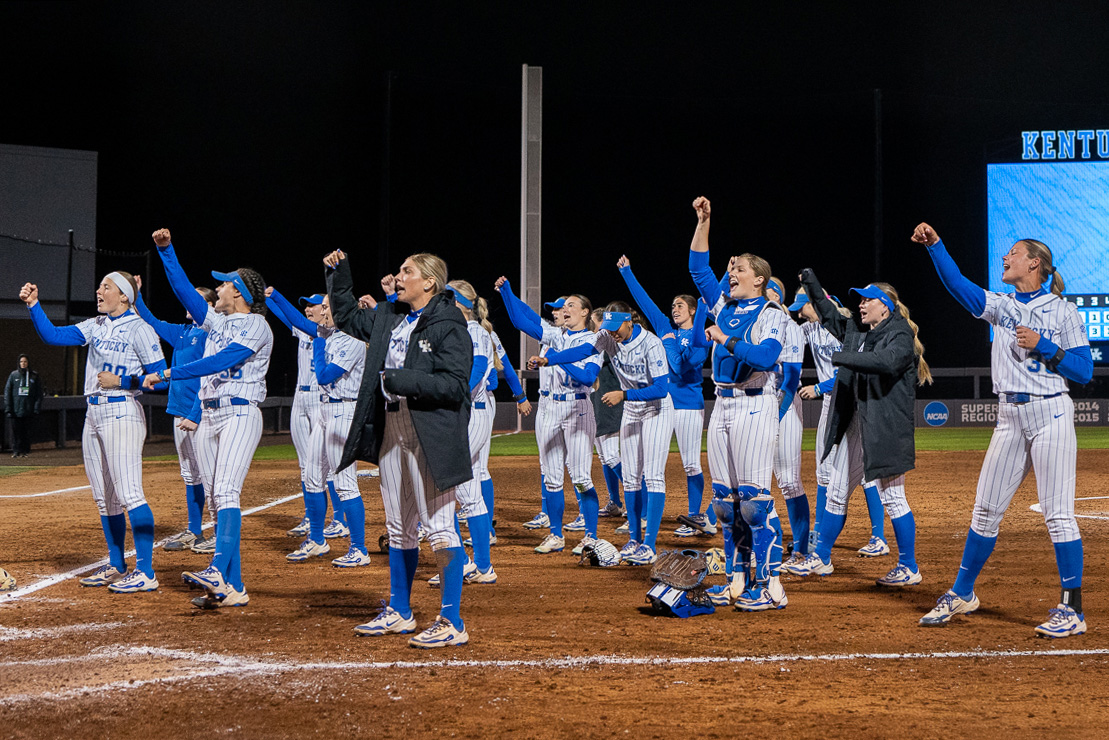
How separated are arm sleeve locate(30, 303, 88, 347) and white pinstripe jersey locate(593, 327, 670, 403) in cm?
360

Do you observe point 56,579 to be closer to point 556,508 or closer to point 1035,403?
point 556,508

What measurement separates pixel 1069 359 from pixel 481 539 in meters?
3.64

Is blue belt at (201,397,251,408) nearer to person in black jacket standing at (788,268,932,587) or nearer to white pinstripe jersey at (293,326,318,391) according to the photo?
white pinstripe jersey at (293,326,318,391)

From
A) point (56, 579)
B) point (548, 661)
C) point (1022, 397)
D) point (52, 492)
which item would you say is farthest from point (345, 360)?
point (52, 492)

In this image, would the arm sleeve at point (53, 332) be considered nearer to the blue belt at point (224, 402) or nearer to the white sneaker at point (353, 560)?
the blue belt at point (224, 402)

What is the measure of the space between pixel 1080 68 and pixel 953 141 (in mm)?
3760

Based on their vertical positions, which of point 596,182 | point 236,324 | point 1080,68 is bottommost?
point 236,324

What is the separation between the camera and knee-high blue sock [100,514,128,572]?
6191 mm

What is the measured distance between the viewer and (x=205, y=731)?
3.51 m

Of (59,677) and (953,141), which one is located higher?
(953,141)

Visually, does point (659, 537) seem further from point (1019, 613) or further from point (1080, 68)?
point (1080, 68)

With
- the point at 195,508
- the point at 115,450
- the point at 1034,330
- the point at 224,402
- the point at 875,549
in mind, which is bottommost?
the point at 875,549

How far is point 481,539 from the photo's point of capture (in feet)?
20.5

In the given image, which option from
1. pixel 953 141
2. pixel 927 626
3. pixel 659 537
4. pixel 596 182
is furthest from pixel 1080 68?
pixel 927 626
